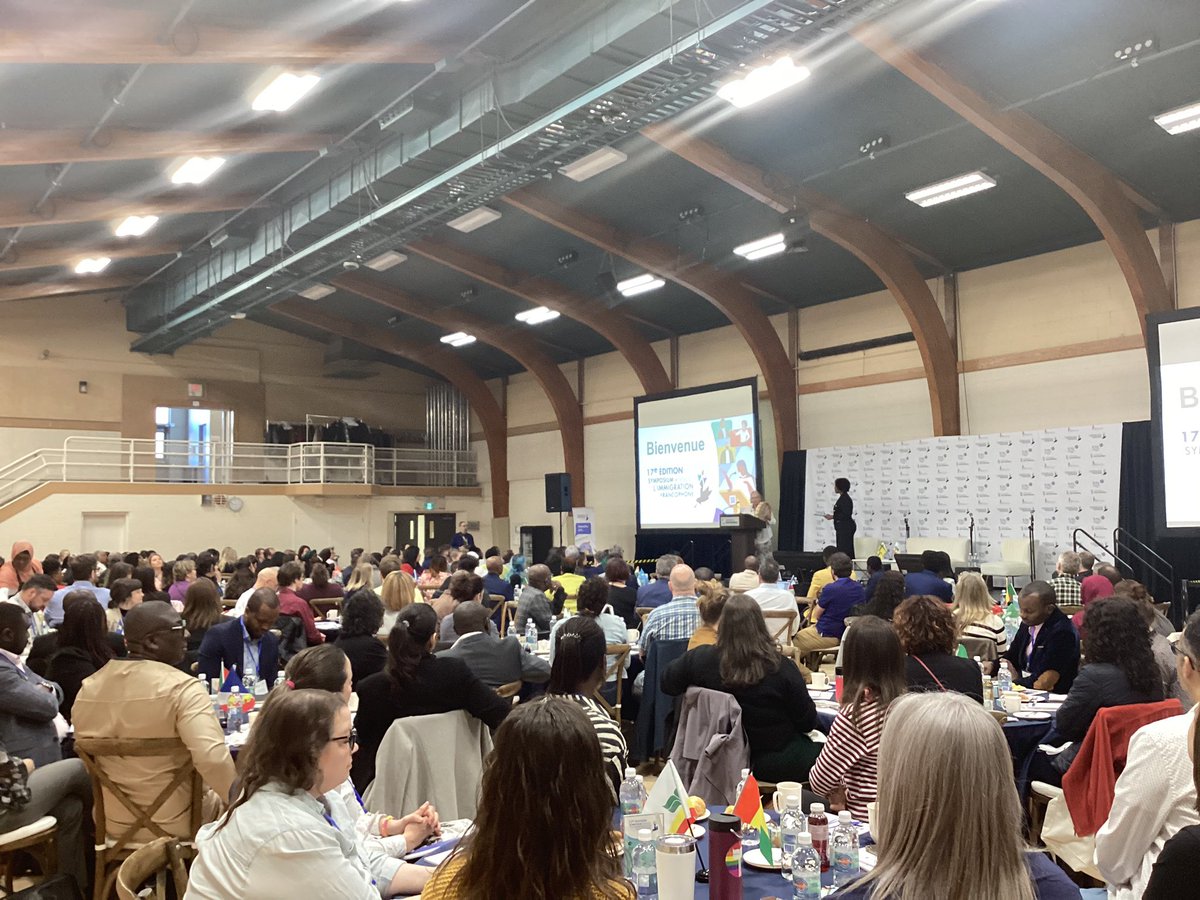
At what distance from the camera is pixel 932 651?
402cm

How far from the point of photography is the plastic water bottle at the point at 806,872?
89.2 inches

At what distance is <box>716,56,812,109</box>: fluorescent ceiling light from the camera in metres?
7.61

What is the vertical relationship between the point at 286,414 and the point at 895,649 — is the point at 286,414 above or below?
above

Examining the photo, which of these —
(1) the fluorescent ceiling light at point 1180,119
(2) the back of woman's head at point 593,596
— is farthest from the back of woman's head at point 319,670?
(1) the fluorescent ceiling light at point 1180,119

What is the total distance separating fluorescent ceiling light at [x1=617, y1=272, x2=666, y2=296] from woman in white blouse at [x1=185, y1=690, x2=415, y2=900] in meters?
12.5

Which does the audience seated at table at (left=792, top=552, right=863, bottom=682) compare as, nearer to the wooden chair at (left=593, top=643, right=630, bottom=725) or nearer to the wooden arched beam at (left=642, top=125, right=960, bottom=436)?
the wooden chair at (left=593, top=643, right=630, bottom=725)

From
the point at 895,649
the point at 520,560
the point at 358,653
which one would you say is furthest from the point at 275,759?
the point at 520,560

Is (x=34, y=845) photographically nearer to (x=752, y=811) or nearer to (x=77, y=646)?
(x=77, y=646)

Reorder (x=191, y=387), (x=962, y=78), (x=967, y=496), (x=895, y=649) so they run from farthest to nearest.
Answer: (x=191, y=387)
(x=967, y=496)
(x=962, y=78)
(x=895, y=649)

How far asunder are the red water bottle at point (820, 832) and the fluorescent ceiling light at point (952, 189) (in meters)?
9.40

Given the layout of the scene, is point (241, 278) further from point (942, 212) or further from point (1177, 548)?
point (1177, 548)

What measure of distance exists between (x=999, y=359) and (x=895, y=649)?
10727mm

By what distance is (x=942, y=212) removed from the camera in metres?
11.9

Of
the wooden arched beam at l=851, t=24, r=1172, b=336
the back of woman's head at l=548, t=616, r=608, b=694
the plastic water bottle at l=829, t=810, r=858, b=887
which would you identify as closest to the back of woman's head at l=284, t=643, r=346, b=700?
the back of woman's head at l=548, t=616, r=608, b=694
